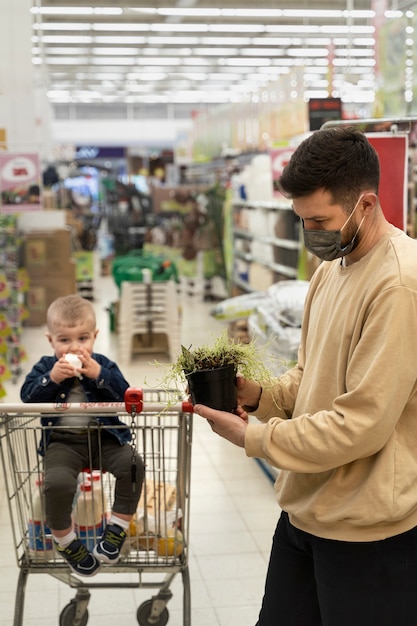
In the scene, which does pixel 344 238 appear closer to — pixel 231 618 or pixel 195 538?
pixel 231 618

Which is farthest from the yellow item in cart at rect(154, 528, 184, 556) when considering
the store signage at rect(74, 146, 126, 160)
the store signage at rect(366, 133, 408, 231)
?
the store signage at rect(74, 146, 126, 160)

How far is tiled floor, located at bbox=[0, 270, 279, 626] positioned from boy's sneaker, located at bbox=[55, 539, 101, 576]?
0.27m

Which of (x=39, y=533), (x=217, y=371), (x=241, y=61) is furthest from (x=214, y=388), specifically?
(x=241, y=61)

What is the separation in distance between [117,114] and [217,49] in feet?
46.0

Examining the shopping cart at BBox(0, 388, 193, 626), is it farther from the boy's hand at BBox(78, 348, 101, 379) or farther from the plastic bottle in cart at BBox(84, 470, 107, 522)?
the boy's hand at BBox(78, 348, 101, 379)

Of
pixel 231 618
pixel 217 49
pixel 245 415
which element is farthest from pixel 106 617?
pixel 217 49

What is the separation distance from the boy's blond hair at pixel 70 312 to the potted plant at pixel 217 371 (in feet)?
2.90

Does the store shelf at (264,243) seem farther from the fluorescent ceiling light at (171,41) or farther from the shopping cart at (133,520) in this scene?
the fluorescent ceiling light at (171,41)

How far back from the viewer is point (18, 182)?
31.1ft

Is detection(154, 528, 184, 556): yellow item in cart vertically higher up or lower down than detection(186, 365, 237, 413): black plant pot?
lower down

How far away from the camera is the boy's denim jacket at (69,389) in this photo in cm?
303

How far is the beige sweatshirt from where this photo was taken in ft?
6.10

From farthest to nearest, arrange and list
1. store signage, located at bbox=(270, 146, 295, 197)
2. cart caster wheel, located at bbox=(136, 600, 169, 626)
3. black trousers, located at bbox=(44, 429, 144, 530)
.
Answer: store signage, located at bbox=(270, 146, 295, 197) → cart caster wheel, located at bbox=(136, 600, 169, 626) → black trousers, located at bbox=(44, 429, 144, 530)

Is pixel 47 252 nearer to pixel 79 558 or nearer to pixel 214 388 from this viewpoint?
pixel 79 558
